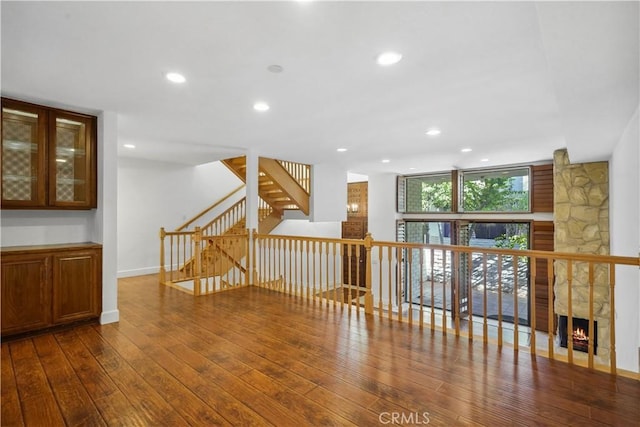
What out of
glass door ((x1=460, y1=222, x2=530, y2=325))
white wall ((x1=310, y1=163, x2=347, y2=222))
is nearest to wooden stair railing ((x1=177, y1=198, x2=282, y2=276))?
white wall ((x1=310, y1=163, x2=347, y2=222))

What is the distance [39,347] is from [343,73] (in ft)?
12.1

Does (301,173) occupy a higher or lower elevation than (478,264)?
higher

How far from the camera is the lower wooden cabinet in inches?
117

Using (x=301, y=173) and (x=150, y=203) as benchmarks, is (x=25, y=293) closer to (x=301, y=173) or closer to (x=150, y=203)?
(x=150, y=203)

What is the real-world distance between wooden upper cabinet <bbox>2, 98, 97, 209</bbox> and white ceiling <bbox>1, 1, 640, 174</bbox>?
0.25 m

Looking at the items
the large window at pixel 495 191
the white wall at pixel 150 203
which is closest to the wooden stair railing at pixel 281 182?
the white wall at pixel 150 203

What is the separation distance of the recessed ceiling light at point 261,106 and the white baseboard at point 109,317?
285 centimetres

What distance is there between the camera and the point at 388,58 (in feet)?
7.49

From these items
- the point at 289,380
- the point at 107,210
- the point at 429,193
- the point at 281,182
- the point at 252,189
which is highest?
the point at 281,182

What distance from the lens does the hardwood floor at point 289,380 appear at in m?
1.88

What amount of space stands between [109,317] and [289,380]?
8.29ft

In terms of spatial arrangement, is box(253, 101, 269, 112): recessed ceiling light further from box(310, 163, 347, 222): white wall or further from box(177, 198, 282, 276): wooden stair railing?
box(177, 198, 282, 276): wooden stair railing

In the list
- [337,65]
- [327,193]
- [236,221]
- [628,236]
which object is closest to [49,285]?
[337,65]

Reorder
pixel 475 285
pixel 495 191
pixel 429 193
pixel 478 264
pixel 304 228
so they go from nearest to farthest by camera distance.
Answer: pixel 495 191 → pixel 478 264 → pixel 475 285 → pixel 429 193 → pixel 304 228
